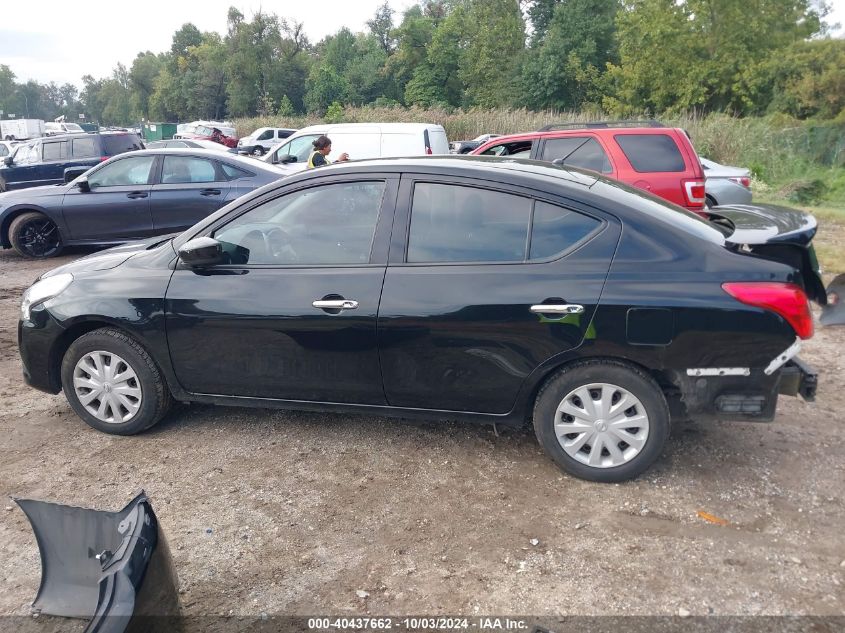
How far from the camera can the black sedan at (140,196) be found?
980cm

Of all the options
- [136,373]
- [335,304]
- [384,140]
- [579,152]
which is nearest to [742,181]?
[579,152]

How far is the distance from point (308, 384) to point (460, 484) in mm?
1054

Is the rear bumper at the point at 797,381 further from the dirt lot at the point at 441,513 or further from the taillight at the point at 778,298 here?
the dirt lot at the point at 441,513

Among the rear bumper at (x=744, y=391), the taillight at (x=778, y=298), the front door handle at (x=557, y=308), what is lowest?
the rear bumper at (x=744, y=391)

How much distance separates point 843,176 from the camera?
65.8ft

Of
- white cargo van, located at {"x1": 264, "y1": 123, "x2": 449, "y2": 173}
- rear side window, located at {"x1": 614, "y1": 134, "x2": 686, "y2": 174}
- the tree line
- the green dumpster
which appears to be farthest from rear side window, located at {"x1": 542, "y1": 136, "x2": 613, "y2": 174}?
the green dumpster

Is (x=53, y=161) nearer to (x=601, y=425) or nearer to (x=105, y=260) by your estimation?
(x=105, y=260)

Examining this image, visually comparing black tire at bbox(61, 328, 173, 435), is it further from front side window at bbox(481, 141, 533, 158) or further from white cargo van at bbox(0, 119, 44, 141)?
white cargo van at bbox(0, 119, 44, 141)

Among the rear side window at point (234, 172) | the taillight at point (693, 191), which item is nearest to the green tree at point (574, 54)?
the taillight at point (693, 191)

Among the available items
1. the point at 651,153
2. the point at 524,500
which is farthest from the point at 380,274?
the point at 651,153

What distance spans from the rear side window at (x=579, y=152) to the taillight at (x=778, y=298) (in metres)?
5.69

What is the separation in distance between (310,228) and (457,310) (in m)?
1.07

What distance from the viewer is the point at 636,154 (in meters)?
8.87

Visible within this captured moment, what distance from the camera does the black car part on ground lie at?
217 cm
